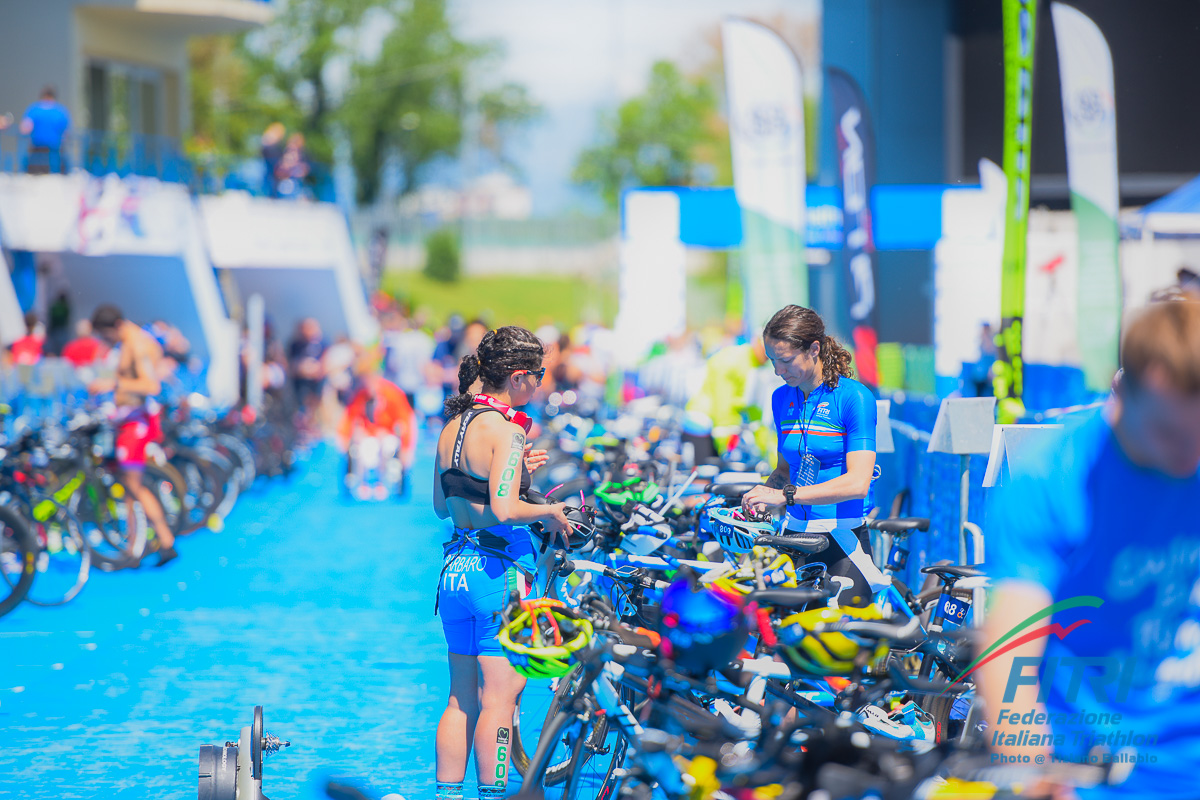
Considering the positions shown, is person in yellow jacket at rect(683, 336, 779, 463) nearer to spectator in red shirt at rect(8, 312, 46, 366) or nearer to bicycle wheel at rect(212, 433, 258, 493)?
bicycle wheel at rect(212, 433, 258, 493)

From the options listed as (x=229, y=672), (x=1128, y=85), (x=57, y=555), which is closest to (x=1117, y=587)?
(x=229, y=672)

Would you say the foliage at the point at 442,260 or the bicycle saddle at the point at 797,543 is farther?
the foliage at the point at 442,260

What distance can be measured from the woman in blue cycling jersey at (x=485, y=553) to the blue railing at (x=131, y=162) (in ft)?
52.4

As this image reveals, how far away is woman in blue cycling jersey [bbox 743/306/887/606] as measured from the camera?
466 centimetres

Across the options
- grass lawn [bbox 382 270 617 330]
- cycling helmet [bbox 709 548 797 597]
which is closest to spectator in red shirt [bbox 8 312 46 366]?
cycling helmet [bbox 709 548 797 597]

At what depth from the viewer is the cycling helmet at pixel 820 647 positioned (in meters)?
3.05

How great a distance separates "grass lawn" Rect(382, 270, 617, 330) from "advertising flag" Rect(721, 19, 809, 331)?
39649mm

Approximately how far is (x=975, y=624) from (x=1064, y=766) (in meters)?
2.37

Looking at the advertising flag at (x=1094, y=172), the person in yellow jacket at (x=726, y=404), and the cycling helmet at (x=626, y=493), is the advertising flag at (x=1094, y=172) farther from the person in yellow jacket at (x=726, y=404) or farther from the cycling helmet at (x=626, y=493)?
the cycling helmet at (x=626, y=493)

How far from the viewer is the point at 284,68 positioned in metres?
64.6

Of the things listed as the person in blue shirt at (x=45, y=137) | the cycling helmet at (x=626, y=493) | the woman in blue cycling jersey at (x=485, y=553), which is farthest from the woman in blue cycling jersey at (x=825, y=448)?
the person in blue shirt at (x=45, y=137)

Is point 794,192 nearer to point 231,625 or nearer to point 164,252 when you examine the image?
point 231,625

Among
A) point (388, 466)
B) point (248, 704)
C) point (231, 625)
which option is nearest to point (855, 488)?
point (248, 704)

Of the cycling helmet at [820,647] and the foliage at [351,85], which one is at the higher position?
the foliage at [351,85]
